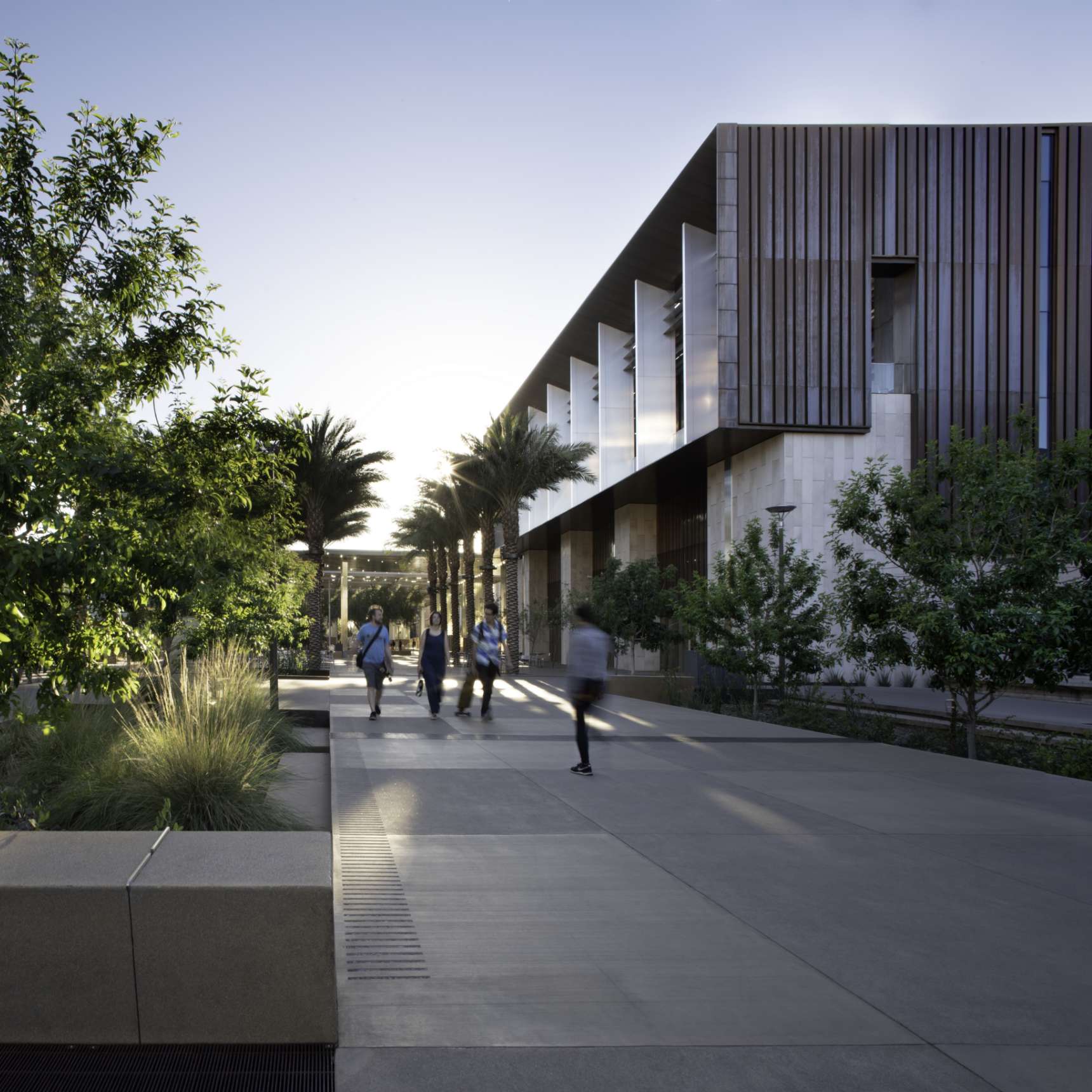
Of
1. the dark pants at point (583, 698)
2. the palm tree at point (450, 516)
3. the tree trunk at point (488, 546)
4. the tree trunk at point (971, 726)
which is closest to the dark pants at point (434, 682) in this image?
the dark pants at point (583, 698)

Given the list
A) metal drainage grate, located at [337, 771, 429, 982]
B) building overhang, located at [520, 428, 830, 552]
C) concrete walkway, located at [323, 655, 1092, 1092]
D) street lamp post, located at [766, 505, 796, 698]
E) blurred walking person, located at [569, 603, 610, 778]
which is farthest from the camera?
building overhang, located at [520, 428, 830, 552]

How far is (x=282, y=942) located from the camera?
3.71 m

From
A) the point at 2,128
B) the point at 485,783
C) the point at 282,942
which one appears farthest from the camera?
the point at 485,783

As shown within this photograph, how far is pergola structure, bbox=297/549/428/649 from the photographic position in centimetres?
7556

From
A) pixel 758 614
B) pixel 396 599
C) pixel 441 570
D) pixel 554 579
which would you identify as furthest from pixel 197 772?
pixel 396 599

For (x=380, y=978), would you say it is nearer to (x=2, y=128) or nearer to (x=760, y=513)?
(x=2, y=128)

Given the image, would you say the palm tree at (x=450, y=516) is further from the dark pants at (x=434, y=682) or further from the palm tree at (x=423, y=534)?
the dark pants at (x=434, y=682)

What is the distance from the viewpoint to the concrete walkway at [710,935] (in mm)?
3785

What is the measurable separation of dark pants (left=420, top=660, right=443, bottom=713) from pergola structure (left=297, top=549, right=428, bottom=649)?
54.6 meters

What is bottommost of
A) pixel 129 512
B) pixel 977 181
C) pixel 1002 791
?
pixel 1002 791

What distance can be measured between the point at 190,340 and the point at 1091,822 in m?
8.15

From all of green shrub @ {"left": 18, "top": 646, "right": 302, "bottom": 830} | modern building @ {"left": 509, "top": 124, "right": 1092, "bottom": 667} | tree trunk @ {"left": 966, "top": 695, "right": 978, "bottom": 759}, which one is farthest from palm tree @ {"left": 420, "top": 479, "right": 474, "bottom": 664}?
green shrub @ {"left": 18, "top": 646, "right": 302, "bottom": 830}

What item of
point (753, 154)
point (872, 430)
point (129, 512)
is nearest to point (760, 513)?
point (872, 430)

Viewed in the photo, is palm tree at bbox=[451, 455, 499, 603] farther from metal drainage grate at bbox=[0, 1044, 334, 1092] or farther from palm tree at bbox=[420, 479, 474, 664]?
metal drainage grate at bbox=[0, 1044, 334, 1092]
